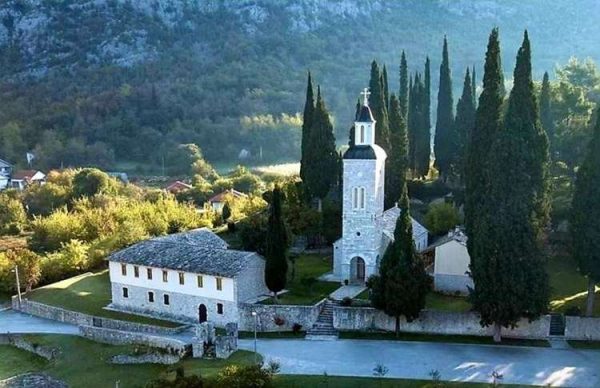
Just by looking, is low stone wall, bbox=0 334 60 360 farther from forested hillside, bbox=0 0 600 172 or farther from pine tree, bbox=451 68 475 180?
forested hillside, bbox=0 0 600 172

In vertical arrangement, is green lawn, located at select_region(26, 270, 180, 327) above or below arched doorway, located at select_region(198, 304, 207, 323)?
below

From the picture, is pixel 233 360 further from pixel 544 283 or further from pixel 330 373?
pixel 544 283

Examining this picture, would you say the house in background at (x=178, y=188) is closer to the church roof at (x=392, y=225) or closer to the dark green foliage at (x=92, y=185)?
the dark green foliage at (x=92, y=185)

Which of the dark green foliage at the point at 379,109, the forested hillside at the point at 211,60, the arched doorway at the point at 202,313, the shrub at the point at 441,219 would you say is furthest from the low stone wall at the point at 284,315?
the forested hillside at the point at 211,60

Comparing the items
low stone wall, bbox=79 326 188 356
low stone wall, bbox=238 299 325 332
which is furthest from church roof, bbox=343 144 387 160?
low stone wall, bbox=79 326 188 356

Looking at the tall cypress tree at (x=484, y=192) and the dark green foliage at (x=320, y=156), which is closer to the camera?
the tall cypress tree at (x=484, y=192)

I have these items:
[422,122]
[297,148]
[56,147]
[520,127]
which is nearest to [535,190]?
[520,127]
